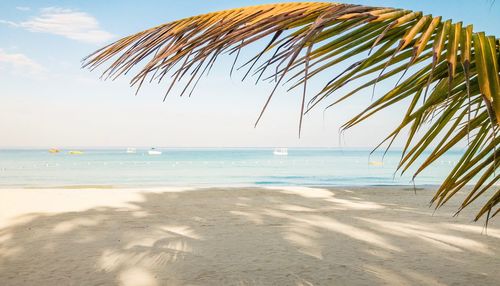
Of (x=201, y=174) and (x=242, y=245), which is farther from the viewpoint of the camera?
(x=201, y=174)

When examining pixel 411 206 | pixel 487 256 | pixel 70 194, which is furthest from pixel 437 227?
pixel 70 194

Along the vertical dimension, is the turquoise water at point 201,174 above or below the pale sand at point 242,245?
below

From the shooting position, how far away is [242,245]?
4.54m

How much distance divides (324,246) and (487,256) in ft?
5.05

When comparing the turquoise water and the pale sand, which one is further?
the turquoise water

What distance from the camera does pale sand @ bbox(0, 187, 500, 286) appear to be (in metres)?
3.49

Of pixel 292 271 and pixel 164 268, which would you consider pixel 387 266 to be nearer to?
pixel 292 271

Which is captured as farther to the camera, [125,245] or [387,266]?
[125,245]

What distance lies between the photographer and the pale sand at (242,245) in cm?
349

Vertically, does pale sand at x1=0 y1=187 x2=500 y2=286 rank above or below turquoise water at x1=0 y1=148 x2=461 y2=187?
above

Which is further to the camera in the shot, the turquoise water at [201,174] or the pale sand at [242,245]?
the turquoise water at [201,174]

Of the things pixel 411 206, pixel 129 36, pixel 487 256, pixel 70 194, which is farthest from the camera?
pixel 70 194

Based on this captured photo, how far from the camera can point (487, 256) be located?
13.5 ft

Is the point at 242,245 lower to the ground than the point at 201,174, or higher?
higher
